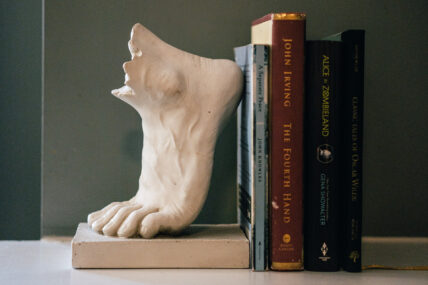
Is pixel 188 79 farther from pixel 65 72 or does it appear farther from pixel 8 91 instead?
pixel 8 91

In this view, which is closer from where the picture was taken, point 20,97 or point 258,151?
point 258,151

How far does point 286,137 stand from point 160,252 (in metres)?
0.26

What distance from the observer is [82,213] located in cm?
115

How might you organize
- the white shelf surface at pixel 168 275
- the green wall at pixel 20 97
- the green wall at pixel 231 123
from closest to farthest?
the white shelf surface at pixel 168 275 < the green wall at pixel 231 123 < the green wall at pixel 20 97

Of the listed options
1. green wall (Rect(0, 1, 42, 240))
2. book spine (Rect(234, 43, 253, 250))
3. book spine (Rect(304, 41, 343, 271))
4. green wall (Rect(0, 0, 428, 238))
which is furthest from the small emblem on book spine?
green wall (Rect(0, 1, 42, 240))

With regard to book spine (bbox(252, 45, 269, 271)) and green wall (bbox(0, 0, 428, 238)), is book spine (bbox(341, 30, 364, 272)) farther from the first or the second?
green wall (bbox(0, 0, 428, 238))

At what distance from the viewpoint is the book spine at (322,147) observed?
2.99 ft

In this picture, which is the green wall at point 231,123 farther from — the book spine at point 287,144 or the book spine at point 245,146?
the book spine at point 287,144

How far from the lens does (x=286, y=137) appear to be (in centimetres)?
91

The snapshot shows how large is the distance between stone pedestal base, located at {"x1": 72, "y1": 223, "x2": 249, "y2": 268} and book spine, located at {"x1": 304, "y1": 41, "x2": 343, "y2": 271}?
11cm

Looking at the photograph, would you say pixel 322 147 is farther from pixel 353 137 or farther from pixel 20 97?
pixel 20 97

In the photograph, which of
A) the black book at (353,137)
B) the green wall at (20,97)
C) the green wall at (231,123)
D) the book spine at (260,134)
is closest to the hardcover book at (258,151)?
the book spine at (260,134)

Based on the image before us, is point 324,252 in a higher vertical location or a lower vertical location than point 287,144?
lower

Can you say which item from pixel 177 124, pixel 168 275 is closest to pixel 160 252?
pixel 168 275
